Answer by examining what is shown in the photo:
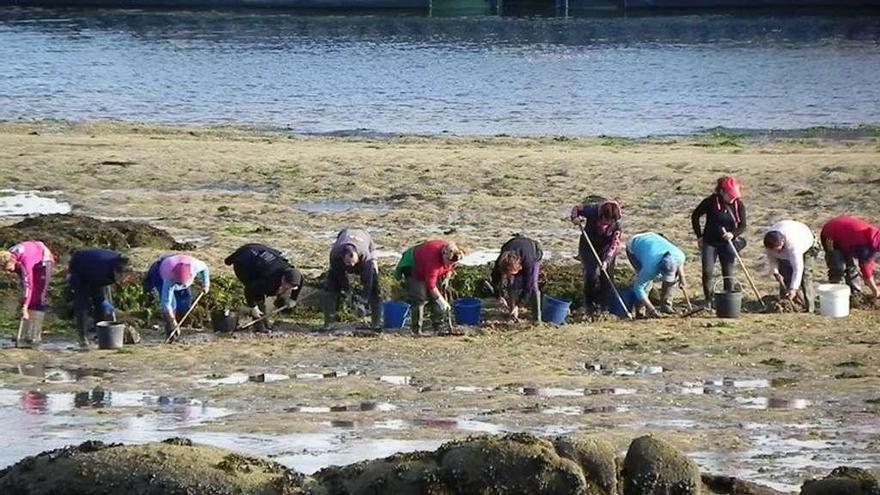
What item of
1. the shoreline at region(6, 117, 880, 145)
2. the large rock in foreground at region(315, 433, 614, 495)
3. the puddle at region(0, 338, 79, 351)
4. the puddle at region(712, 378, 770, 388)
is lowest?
the shoreline at region(6, 117, 880, 145)

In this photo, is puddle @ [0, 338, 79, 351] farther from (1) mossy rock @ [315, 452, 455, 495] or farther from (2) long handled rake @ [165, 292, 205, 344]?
(1) mossy rock @ [315, 452, 455, 495]

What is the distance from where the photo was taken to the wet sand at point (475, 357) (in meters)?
13.5

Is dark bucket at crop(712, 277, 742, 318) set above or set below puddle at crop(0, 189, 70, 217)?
above

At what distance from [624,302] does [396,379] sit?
3.69 m

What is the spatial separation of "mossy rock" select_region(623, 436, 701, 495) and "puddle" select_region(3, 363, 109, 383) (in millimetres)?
6901

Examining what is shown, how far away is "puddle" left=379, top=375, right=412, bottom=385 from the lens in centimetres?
1549

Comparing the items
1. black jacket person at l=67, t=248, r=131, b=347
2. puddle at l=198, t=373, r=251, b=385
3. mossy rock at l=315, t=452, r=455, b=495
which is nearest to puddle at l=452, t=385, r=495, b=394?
puddle at l=198, t=373, r=251, b=385

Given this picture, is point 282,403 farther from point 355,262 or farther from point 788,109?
point 788,109

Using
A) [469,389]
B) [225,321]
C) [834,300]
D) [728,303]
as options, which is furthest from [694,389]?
[225,321]

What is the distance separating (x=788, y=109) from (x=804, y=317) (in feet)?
90.2

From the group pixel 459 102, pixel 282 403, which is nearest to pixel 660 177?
pixel 282 403

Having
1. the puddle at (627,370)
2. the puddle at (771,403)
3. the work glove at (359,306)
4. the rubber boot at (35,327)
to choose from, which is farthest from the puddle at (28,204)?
the puddle at (771,403)

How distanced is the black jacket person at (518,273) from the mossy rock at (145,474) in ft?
24.2

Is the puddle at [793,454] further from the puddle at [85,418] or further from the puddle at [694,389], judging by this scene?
the puddle at [85,418]
